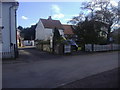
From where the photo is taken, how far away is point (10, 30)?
19.0m

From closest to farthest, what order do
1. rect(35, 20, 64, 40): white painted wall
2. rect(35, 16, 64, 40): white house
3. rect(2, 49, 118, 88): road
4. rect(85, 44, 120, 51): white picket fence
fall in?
rect(2, 49, 118, 88): road → rect(85, 44, 120, 51): white picket fence → rect(35, 20, 64, 40): white painted wall → rect(35, 16, 64, 40): white house

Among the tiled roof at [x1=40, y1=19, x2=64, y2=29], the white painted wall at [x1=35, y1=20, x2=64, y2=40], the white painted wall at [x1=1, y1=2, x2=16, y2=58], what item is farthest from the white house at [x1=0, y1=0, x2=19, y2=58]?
the tiled roof at [x1=40, y1=19, x2=64, y2=29]

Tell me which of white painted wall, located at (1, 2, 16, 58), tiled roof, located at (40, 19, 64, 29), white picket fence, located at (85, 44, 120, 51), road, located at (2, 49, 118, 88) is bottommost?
road, located at (2, 49, 118, 88)

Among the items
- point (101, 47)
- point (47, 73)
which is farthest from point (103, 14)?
point (47, 73)

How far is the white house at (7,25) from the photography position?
1872 centimetres

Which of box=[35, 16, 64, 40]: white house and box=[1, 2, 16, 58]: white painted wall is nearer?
box=[1, 2, 16, 58]: white painted wall

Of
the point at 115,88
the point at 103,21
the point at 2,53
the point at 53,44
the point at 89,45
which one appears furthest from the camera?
the point at 103,21

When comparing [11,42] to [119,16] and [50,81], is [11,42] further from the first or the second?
[119,16]

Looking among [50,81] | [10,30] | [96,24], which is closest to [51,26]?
[96,24]

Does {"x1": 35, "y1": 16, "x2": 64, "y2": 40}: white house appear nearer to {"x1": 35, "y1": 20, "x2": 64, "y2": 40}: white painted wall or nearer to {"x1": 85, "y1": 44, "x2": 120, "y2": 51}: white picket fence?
{"x1": 35, "y1": 20, "x2": 64, "y2": 40}: white painted wall

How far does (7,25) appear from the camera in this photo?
19.0 meters

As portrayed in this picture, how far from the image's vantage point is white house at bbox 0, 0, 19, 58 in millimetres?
18719

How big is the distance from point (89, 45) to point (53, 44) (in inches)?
214

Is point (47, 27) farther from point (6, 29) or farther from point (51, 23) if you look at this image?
point (6, 29)
